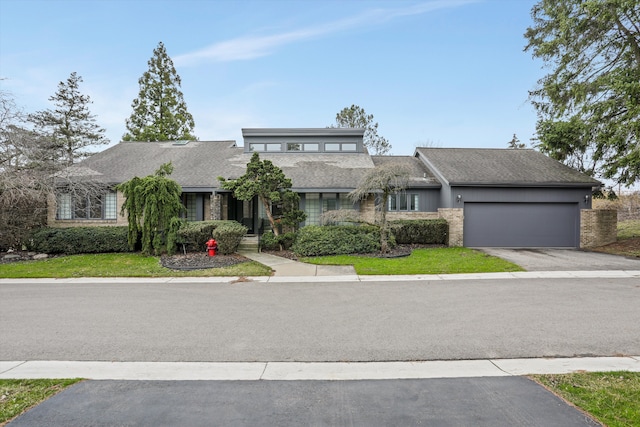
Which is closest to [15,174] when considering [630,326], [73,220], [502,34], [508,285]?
[73,220]

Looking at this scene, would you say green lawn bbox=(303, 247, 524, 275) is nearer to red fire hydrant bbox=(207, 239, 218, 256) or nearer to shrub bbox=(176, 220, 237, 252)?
red fire hydrant bbox=(207, 239, 218, 256)

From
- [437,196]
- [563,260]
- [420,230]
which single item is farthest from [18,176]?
[563,260]

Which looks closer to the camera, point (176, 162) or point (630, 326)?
point (630, 326)

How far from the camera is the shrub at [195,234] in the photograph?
1293cm

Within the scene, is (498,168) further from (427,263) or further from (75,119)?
(75,119)

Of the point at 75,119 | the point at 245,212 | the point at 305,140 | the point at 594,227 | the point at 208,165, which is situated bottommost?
the point at 594,227

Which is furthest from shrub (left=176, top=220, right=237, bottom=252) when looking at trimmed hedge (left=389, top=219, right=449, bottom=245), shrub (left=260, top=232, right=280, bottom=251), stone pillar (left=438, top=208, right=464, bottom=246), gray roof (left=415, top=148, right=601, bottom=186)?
gray roof (left=415, top=148, right=601, bottom=186)

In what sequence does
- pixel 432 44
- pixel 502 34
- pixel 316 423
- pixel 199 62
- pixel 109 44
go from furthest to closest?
pixel 199 62 < pixel 432 44 < pixel 502 34 < pixel 109 44 < pixel 316 423

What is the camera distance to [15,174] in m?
12.2

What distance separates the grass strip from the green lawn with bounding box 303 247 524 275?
7747mm

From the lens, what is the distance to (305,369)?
4.05 meters

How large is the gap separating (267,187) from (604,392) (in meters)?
11.5

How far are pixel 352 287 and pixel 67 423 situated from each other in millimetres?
6411

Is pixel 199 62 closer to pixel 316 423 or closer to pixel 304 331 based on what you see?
pixel 304 331
